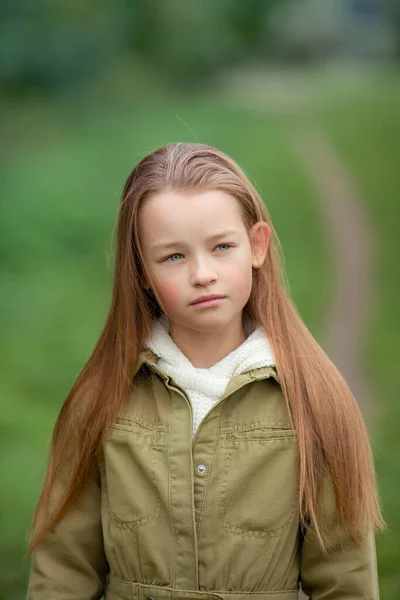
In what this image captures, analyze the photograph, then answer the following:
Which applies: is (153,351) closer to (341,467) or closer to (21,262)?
(341,467)

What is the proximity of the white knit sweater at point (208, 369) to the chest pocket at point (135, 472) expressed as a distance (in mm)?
116

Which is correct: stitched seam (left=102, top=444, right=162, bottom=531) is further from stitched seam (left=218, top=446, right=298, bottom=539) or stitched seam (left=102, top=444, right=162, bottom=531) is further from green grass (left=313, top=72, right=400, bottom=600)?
green grass (left=313, top=72, right=400, bottom=600)

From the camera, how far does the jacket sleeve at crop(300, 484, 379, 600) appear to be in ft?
8.18

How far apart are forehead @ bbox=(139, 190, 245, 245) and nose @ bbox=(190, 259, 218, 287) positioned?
0.21 ft

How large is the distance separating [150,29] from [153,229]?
15.3m

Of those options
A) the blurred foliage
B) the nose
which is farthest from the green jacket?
the blurred foliage

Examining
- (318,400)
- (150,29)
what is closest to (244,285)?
(318,400)

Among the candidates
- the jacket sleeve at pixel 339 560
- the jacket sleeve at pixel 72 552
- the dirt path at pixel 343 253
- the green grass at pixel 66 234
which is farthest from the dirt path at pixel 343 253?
the jacket sleeve at pixel 72 552

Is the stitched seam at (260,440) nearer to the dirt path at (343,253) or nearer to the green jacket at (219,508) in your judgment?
the green jacket at (219,508)

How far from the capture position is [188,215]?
2.45m

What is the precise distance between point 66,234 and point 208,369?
665cm

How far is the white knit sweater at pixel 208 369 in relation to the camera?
2.52m

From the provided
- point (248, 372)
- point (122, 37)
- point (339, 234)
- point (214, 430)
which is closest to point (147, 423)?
point (214, 430)

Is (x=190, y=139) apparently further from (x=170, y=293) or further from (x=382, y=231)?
(x=170, y=293)
